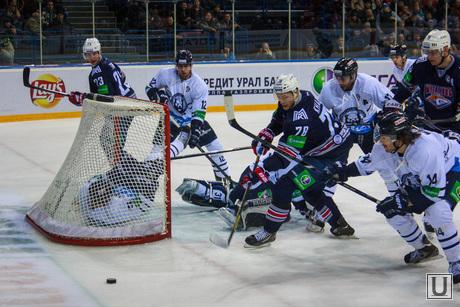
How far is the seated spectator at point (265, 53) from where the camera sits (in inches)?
500

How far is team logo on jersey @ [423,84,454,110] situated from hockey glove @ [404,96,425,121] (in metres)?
0.06

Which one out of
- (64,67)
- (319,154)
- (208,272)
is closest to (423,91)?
(319,154)

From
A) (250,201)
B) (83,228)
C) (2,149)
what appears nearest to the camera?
(83,228)

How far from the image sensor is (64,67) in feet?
37.4

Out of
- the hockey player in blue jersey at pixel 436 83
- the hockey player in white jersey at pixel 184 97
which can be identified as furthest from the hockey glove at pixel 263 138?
the hockey player in white jersey at pixel 184 97

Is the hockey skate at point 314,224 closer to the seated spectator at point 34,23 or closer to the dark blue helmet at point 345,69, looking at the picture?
the dark blue helmet at point 345,69

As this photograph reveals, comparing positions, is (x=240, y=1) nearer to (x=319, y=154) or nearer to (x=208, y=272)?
(x=319, y=154)

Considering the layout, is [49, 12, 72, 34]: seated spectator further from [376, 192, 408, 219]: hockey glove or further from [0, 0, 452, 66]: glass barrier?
[376, 192, 408, 219]: hockey glove

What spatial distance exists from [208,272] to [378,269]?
35.9 inches

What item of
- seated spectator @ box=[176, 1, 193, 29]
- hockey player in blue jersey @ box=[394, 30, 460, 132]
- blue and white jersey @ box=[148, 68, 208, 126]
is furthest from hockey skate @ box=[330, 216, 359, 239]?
seated spectator @ box=[176, 1, 193, 29]

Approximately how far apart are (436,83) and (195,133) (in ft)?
5.90

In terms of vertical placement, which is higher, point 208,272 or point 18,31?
point 18,31

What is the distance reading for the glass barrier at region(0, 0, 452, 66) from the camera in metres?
11.6

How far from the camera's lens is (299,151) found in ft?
17.6
